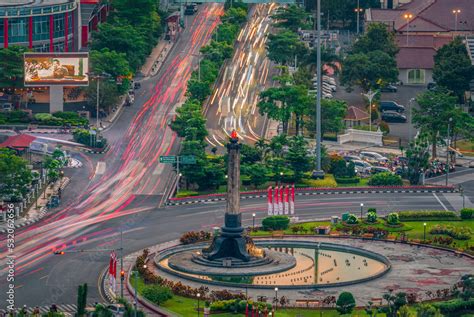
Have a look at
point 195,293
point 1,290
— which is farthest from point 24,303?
point 195,293

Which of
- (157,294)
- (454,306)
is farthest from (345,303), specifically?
(157,294)

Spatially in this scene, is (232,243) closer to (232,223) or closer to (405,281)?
(232,223)

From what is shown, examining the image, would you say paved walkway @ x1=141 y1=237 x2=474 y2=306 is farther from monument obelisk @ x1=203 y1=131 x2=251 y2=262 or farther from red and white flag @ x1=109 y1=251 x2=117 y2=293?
monument obelisk @ x1=203 y1=131 x2=251 y2=262

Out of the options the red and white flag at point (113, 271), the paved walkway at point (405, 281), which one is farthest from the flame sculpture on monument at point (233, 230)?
the red and white flag at point (113, 271)

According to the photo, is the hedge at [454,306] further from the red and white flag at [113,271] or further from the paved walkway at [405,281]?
the red and white flag at [113,271]

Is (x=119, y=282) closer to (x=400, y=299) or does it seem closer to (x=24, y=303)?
(x=24, y=303)

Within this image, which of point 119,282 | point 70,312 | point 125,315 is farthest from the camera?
point 119,282
